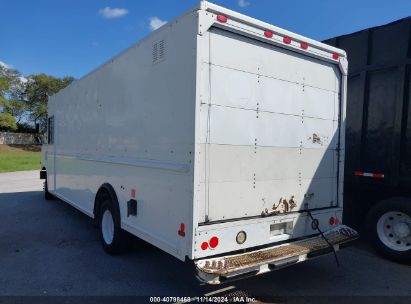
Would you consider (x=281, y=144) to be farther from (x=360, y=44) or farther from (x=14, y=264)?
(x=14, y=264)

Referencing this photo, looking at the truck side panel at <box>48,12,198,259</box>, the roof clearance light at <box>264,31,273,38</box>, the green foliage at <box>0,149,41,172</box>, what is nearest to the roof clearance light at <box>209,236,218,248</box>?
the truck side panel at <box>48,12,198,259</box>

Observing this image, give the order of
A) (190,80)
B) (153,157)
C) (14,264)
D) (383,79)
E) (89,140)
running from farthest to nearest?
1. (89,140)
2. (383,79)
3. (14,264)
4. (153,157)
5. (190,80)

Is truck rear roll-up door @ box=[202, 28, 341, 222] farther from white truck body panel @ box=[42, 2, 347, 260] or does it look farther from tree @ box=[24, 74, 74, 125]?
tree @ box=[24, 74, 74, 125]

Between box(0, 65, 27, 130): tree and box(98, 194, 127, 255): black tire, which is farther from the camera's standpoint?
box(0, 65, 27, 130): tree

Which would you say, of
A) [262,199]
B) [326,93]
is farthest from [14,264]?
[326,93]

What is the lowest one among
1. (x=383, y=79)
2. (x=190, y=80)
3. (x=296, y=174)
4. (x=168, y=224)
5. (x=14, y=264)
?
(x=14, y=264)

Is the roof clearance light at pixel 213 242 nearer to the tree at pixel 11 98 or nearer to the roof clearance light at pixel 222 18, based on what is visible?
the roof clearance light at pixel 222 18

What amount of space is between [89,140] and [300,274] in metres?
4.13

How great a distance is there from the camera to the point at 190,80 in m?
3.89

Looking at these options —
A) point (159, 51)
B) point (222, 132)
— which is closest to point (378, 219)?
point (222, 132)

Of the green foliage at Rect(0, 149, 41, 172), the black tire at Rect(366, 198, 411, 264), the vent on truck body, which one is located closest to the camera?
the vent on truck body

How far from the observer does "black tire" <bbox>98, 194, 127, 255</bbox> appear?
567 cm

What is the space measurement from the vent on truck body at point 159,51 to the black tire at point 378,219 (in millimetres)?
3985

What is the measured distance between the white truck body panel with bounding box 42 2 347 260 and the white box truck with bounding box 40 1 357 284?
0.5 inches
